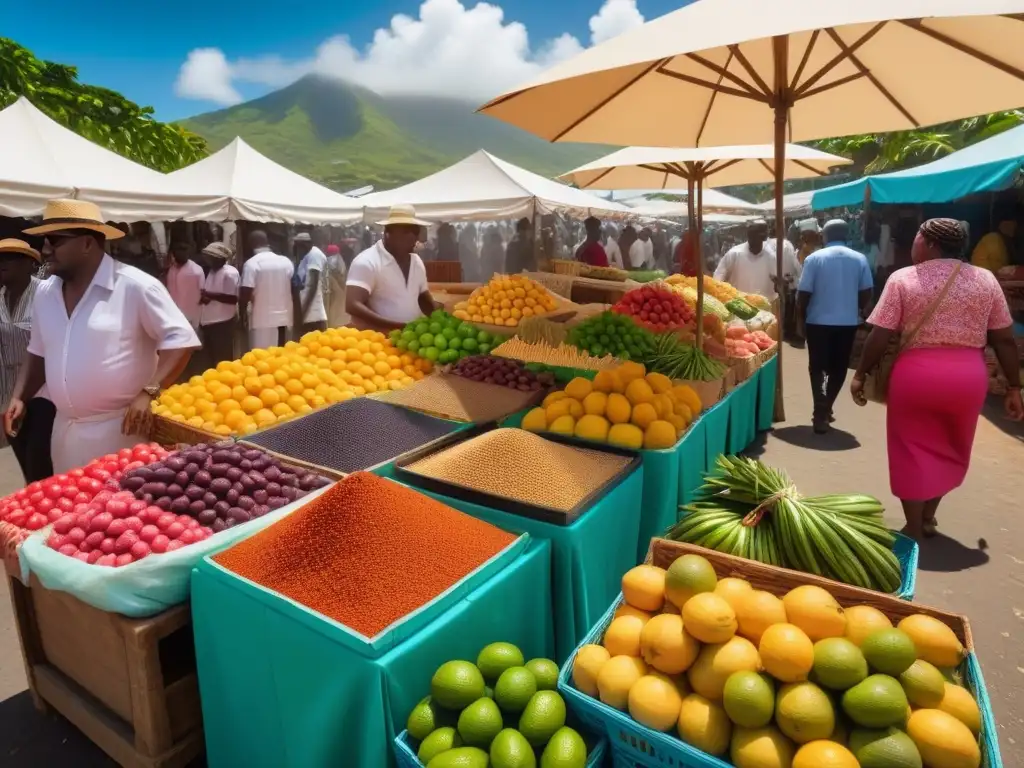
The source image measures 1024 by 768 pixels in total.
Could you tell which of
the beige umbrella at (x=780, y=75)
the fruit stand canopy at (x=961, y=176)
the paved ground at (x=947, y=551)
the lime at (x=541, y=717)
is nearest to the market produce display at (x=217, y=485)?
the paved ground at (x=947, y=551)

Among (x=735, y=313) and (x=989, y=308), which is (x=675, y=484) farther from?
(x=735, y=313)

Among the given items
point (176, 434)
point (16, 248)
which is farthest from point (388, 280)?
point (16, 248)

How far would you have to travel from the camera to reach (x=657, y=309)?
17.8 ft

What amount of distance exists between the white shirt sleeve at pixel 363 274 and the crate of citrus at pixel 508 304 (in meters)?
0.75

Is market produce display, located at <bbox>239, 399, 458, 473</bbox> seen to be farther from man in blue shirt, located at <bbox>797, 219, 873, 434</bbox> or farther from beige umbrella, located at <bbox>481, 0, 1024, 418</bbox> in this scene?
man in blue shirt, located at <bbox>797, 219, 873, 434</bbox>

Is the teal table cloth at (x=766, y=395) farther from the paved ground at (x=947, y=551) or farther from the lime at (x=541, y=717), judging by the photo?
the lime at (x=541, y=717)

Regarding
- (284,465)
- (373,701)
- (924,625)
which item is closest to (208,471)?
(284,465)

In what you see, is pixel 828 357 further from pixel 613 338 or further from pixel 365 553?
pixel 365 553

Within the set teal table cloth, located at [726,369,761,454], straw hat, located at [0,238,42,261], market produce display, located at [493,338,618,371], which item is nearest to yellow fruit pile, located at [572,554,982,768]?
market produce display, located at [493,338,618,371]

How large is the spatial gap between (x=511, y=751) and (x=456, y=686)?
21 centimetres

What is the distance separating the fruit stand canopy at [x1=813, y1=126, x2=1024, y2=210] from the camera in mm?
7371

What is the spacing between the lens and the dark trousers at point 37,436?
330 centimetres

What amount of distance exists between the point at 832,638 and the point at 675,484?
1.51m

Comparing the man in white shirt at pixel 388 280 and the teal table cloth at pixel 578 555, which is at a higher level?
the man in white shirt at pixel 388 280
